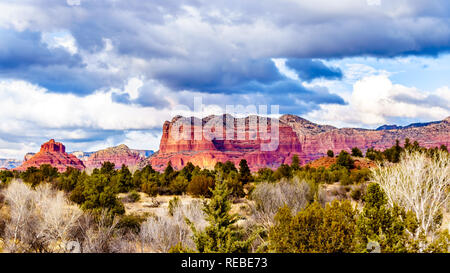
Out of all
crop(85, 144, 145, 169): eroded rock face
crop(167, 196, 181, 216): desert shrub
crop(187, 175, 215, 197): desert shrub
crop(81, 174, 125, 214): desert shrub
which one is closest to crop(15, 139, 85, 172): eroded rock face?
crop(85, 144, 145, 169): eroded rock face

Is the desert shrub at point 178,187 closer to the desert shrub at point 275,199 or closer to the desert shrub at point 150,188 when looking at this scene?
the desert shrub at point 150,188

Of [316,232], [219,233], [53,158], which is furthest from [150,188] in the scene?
[53,158]

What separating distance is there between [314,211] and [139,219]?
1962 centimetres

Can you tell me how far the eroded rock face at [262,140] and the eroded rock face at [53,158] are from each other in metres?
40.7

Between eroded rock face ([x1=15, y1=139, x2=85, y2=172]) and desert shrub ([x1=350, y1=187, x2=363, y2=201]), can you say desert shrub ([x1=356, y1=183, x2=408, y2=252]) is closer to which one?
desert shrub ([x1=350, y1=187, x2=363, y2=201])

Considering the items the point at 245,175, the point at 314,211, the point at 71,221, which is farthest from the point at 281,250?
the point at 245,175

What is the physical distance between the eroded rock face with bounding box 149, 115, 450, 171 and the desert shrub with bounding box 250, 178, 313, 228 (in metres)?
77.7

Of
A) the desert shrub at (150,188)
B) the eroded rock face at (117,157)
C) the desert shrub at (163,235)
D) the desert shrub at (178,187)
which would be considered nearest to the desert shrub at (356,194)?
the desert shrub at (178,187)

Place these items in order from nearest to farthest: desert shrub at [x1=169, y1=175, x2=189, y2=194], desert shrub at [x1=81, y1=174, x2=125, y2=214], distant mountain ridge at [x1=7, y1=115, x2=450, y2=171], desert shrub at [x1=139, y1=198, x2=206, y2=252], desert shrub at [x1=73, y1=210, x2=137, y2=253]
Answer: desert shrub at [x1=139, y1=198, x2=206, y2=252] < desert shrub at [x1=73, y1=210, x2=137, y2=253] < desert shrub at [x1=81, y1=174, x2=125, y2=214] < desert shrub at [x1=169, y1=175, x2=189, y2=194] < distant mountain ridge at [x1=7, y1=115, x2=450, y2=171]

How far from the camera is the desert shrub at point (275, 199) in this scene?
31344mm

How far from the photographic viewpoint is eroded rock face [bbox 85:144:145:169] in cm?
15575

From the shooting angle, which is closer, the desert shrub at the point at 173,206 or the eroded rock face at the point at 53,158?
the desert shrub at the point at 173,206
